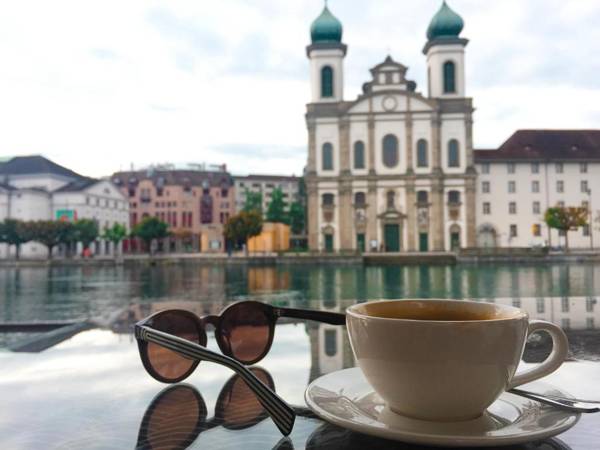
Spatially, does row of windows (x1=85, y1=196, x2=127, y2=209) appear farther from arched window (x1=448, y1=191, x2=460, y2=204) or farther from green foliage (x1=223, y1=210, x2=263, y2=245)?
arched window (x1=448, y1=191, x2=460, y2=204)

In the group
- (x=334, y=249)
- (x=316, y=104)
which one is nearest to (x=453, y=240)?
(x=334, y=249)

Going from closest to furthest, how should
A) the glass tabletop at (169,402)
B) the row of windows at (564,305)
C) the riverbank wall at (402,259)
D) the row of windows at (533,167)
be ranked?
1. the glass tabletop at (169,402)
2. the row of windows at (564,305)
3. the riverbank wall at (402,259)
4. the row of windows at (533,167)

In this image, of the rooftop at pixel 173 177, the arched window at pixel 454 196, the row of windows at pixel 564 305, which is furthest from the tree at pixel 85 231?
the row of windows at pixel 564 305

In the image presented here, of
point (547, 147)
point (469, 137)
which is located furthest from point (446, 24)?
point (547, 147)

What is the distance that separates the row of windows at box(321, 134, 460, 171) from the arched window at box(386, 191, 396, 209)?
2063 mm

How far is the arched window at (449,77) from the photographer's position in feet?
123

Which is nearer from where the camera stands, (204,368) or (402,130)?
(204,368)

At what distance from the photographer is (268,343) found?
1.28 m

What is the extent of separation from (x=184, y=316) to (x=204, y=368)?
19 cm

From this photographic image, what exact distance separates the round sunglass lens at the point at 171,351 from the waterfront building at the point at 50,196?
163 feet

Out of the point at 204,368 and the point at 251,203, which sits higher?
the point at 251,203

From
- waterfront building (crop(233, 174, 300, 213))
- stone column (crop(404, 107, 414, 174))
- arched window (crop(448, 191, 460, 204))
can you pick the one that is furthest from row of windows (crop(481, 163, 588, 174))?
waterfront building (crop(233, 174, 300, 213))

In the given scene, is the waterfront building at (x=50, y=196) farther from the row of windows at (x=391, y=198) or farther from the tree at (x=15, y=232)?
the row of windows at (x=391, y=198)

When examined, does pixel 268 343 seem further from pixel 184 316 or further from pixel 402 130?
pixel 402 130
